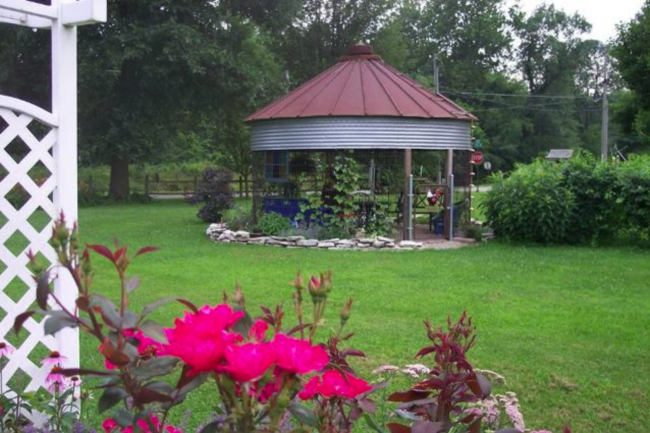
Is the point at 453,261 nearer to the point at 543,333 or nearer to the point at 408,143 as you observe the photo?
the point at 408,143

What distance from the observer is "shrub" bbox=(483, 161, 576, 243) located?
12.9 meters

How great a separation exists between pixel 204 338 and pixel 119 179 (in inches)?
1125

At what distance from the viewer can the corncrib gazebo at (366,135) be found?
13672 millimetres

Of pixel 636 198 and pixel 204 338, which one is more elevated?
pixel 636 198

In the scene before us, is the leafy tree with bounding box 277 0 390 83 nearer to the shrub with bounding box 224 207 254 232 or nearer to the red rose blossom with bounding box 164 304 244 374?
the shrub with bounding box 224 207 254 232

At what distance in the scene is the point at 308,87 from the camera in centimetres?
1534

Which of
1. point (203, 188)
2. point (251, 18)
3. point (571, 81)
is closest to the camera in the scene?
point (203, 188)

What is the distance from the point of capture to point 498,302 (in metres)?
7.96

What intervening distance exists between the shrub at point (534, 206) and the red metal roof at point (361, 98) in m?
1.97

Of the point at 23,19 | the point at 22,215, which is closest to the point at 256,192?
the point at 23,19

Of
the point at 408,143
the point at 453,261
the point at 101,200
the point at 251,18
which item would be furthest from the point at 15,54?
the point at 453,261

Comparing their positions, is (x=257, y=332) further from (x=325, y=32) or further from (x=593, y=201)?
(x=325, y=32)

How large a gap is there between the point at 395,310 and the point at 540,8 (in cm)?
5505

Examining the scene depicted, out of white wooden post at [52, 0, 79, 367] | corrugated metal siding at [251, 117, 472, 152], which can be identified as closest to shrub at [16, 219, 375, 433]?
white wooden post at [52, 0, 79, 367]
